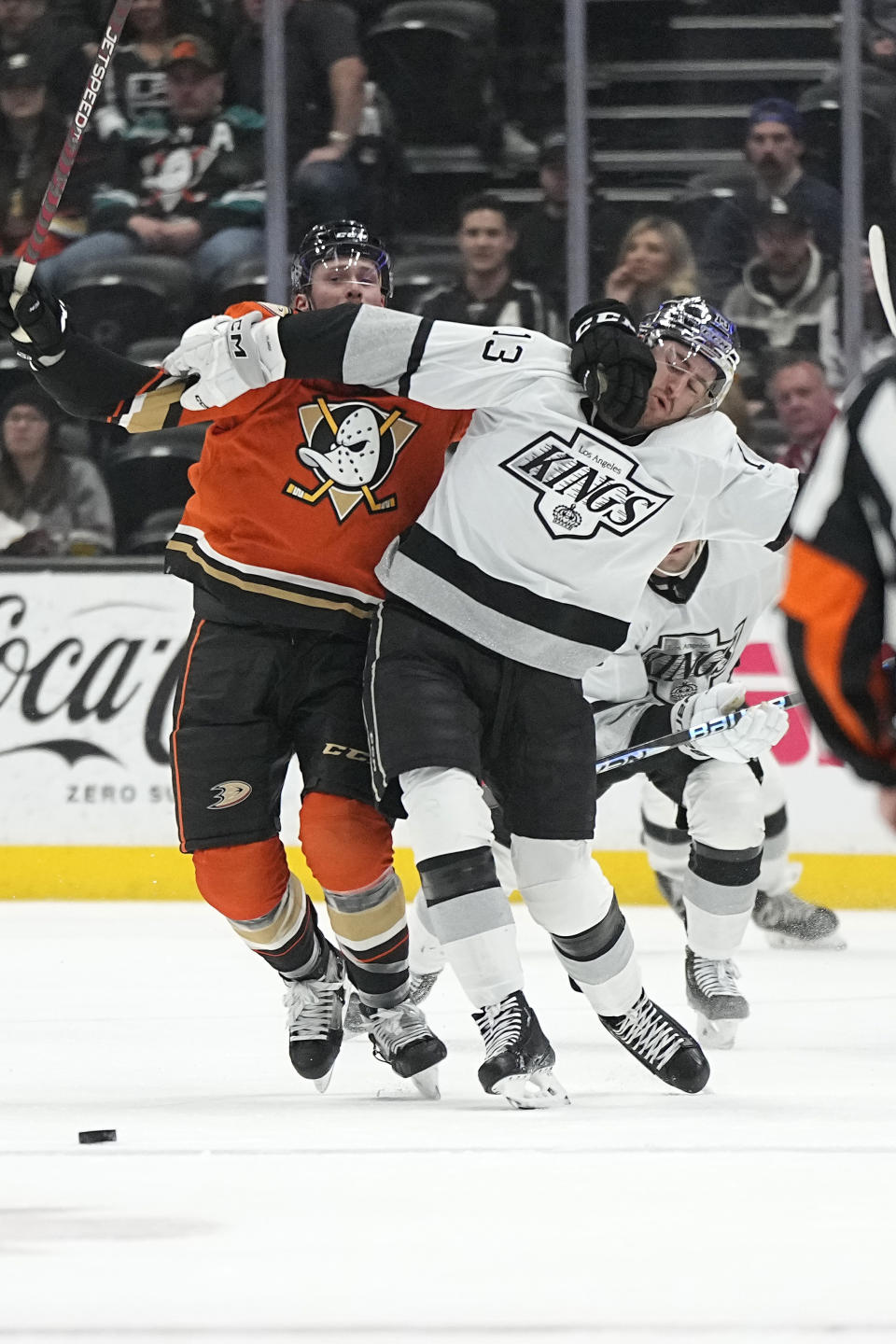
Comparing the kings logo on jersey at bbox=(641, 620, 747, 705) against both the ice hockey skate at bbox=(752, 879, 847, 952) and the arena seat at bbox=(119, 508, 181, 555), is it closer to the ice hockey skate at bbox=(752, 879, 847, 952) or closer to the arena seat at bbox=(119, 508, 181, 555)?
the ice hockey skate at bbox=(752, 879, 847, 952)

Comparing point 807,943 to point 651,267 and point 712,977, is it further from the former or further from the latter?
point 651,267

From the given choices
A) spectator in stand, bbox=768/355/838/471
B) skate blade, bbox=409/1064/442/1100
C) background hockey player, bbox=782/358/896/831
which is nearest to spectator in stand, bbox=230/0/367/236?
spectator in stand, bbox=768/355/838/471

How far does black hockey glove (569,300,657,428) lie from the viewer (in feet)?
9.08

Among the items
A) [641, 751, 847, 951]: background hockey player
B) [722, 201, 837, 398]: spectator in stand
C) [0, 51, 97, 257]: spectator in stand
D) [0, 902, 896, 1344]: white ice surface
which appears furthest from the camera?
[0, 51, 97, 257]: spectator in stand

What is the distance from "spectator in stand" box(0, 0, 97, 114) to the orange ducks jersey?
3.75m

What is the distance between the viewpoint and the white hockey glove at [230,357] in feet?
9.32

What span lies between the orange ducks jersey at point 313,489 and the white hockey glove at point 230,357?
5cm

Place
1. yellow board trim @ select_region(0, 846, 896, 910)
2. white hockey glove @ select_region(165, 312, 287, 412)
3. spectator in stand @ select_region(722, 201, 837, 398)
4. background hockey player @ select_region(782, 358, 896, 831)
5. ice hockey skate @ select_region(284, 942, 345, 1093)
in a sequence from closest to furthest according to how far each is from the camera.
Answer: background hockey player @ select_region(782, 358, 896, 831) < white hockey glove @ select_region(165, 312, 287, 412) < ice hockey skate @ select_region(284, 942, 345, 1093) < yellow board trim @ select_region(0, 846, 896, 910) < spectator in stand @ select_region(722, 201, 837, 398)

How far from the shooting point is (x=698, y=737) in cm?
335

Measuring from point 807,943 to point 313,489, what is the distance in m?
2.18

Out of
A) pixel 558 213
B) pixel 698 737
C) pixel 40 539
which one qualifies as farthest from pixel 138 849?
pixel 698 737

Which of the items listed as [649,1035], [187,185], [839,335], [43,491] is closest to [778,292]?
[839,335]

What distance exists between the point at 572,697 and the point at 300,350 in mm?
569

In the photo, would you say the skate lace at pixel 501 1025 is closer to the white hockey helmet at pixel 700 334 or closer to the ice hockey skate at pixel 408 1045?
the ice hockey skate at pixel 408 1045
